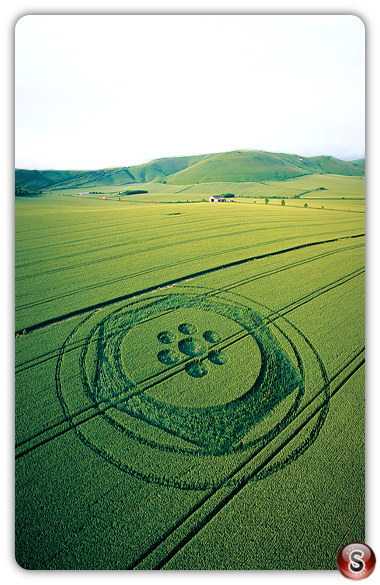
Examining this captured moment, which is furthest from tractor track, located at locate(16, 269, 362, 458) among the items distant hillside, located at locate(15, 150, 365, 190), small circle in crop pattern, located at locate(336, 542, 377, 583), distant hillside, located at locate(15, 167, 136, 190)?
distant hillside, located at locate(15, 150, 365, 190)

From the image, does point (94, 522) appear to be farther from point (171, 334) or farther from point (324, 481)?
point (171, 334)

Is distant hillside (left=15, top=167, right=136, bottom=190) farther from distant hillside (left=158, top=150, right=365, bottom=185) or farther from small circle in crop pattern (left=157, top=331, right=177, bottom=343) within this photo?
small circle in crop pattern (left=157, top=331, right=177, bottom=343)

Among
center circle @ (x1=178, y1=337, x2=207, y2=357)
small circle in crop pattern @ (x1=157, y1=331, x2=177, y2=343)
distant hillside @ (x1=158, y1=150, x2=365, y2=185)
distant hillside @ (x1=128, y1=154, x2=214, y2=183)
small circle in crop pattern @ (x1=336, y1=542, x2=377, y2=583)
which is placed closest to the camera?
small circle in crop pattern @ (x1=336, y1=542, x2=377, y2=583)

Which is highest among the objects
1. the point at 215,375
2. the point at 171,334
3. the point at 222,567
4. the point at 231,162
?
the point at 231,162

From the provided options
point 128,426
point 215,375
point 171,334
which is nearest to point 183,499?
point 128,426

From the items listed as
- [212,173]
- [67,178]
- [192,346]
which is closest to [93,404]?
[192,346]

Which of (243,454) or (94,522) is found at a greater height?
(243,454)
